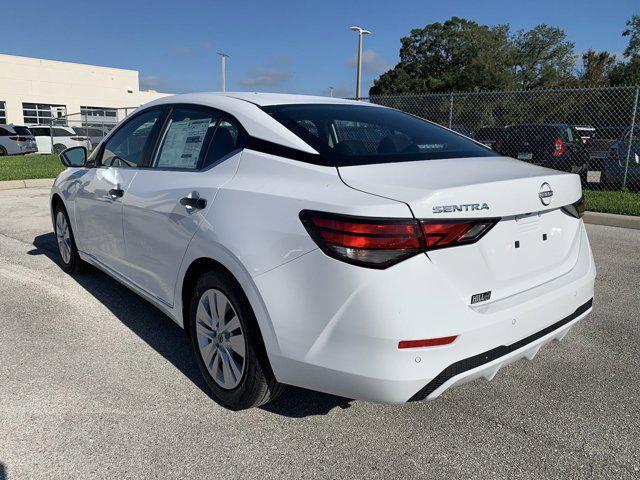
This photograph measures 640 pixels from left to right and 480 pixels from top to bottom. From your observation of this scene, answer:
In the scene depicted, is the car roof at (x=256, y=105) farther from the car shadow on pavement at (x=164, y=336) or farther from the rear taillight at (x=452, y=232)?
the car shadow on pavement at (x=164, y=336)

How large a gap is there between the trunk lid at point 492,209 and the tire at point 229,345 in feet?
2.69

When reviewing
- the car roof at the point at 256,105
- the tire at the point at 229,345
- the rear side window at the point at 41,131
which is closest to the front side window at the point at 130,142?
the car roof at the point at 256,105

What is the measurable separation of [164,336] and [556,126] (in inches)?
408

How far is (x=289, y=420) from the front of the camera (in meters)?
2.62

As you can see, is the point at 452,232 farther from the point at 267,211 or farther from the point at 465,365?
the point at 267,211

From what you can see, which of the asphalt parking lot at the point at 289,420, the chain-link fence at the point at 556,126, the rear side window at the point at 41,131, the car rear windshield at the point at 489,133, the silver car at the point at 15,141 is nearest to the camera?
the asphalt parking lot at the point at 289,420

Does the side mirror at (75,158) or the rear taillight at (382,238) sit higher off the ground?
the side mirror at (75,158)

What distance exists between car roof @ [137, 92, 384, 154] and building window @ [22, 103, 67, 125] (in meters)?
45.8

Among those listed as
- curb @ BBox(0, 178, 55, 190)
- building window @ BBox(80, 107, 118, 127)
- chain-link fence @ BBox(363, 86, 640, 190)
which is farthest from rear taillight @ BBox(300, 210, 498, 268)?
building window @ BBox(80, 107, 118, 127)

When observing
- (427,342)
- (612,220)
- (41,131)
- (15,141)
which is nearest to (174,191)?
(427,342)

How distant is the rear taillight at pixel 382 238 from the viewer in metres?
1.96

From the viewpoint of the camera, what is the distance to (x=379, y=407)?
274 cm

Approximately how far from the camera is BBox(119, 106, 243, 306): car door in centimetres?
274

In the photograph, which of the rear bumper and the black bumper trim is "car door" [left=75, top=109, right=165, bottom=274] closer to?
the rear bumper
